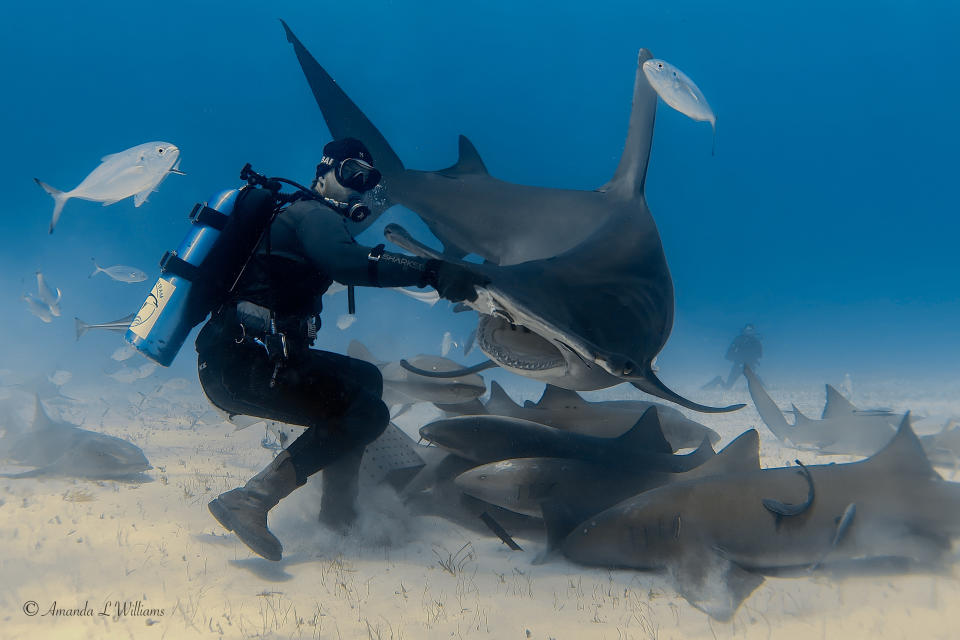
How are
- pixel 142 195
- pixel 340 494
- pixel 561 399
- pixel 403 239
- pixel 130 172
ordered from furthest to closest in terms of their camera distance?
1. pixel 142 195
2. pixel 130 172
3. pixel 561 399
4. pixel 340 494
5. pixel 403 239

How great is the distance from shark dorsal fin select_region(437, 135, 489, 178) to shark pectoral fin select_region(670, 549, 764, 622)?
3.74m

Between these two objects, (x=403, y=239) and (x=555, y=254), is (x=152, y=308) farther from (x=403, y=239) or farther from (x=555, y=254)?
(x=555, y=254)

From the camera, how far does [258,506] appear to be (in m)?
3.22

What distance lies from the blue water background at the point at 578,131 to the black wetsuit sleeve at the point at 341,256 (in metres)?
36.6

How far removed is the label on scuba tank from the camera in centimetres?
296

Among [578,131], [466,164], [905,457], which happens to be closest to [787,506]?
[905,457]

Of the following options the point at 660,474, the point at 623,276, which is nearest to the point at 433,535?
the point at 660,474

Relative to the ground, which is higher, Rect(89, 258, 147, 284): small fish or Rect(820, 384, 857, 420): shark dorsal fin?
Rect(820, 384, 857, 420): shark dorsal fin

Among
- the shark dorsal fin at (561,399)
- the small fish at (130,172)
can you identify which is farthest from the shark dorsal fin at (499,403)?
the small fish at (130,172)

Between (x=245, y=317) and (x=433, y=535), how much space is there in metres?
2.08

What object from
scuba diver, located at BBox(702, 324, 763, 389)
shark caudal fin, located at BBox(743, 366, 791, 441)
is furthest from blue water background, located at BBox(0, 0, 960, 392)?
shark caudal fin, located at BBox(743, 366, 791, 441)

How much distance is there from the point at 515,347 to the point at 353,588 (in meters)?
1.60

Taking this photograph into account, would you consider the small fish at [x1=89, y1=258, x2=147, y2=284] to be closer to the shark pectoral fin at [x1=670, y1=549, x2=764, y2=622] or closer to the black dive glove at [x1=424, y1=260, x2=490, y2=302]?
the black dive glove at [x1=424, y1=260, x2=490, y2=302]

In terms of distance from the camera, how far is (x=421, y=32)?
91375 millimetres
